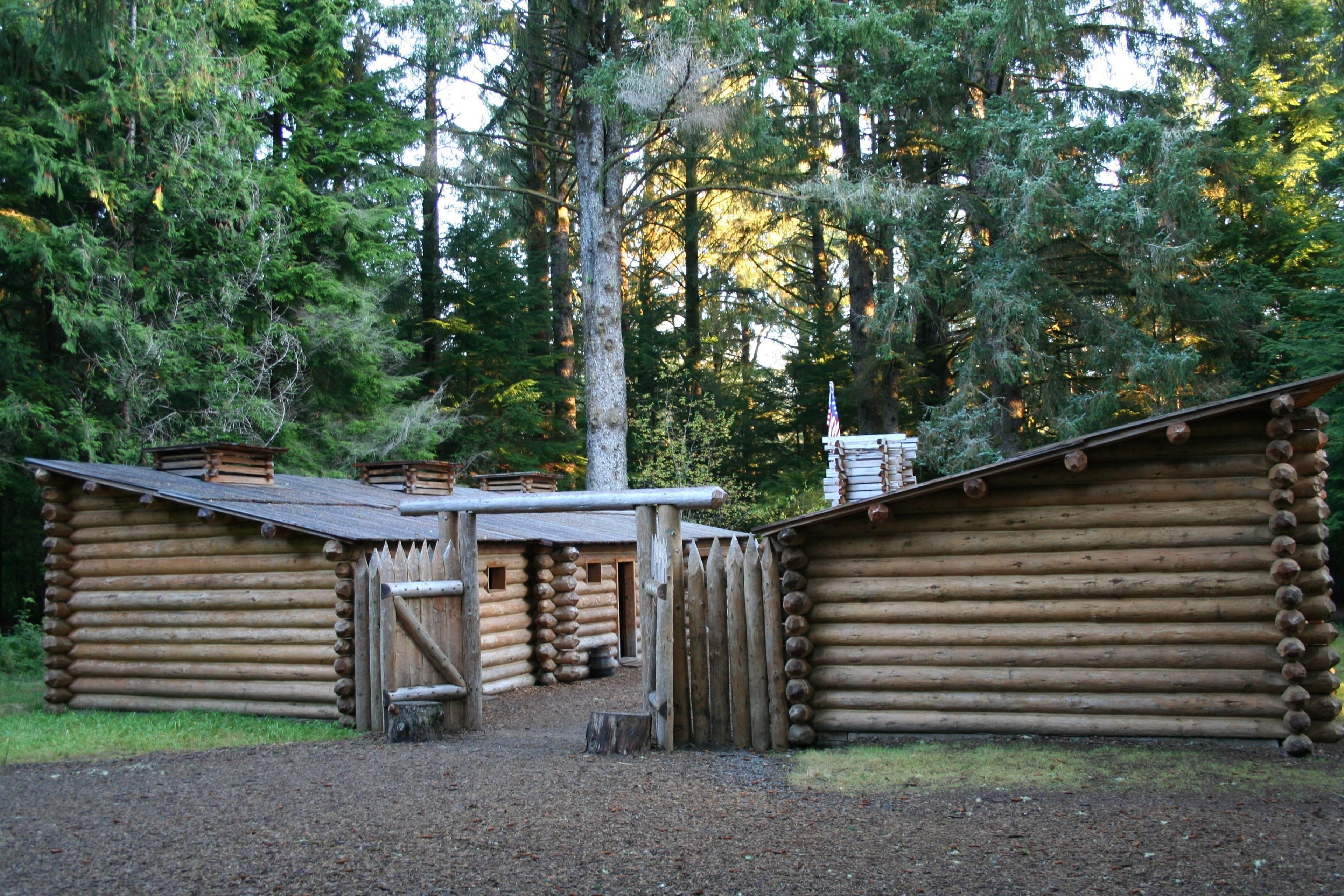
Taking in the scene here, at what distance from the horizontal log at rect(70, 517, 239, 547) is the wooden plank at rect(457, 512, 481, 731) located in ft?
8.79

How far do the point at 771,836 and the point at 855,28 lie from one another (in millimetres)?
19453

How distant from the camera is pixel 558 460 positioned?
33.1 meters

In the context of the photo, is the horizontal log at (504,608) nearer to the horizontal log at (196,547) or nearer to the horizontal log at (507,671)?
the horizontal log at (507,671)

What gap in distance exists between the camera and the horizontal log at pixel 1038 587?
923 cm

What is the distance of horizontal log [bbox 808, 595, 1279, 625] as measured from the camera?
920 centimetres

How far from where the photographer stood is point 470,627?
12523mm

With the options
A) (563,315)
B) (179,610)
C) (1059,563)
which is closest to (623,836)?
(1059,563)

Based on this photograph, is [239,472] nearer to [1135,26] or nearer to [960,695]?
[960,695]

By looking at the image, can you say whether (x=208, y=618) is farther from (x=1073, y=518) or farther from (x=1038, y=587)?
(x=1073, y=518)

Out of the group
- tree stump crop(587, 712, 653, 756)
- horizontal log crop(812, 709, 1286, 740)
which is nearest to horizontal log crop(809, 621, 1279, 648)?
horizontal log crop(812, 709, 1286, 740)

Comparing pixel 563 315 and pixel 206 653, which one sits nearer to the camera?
pixel 206 653

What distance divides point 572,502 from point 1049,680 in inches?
192

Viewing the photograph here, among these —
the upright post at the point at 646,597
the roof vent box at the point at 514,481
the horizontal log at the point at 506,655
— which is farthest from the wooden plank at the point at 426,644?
the roof vent box at the point at 514,481

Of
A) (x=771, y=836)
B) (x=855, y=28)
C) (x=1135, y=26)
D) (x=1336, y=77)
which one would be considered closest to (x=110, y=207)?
(x=855, y=28)
